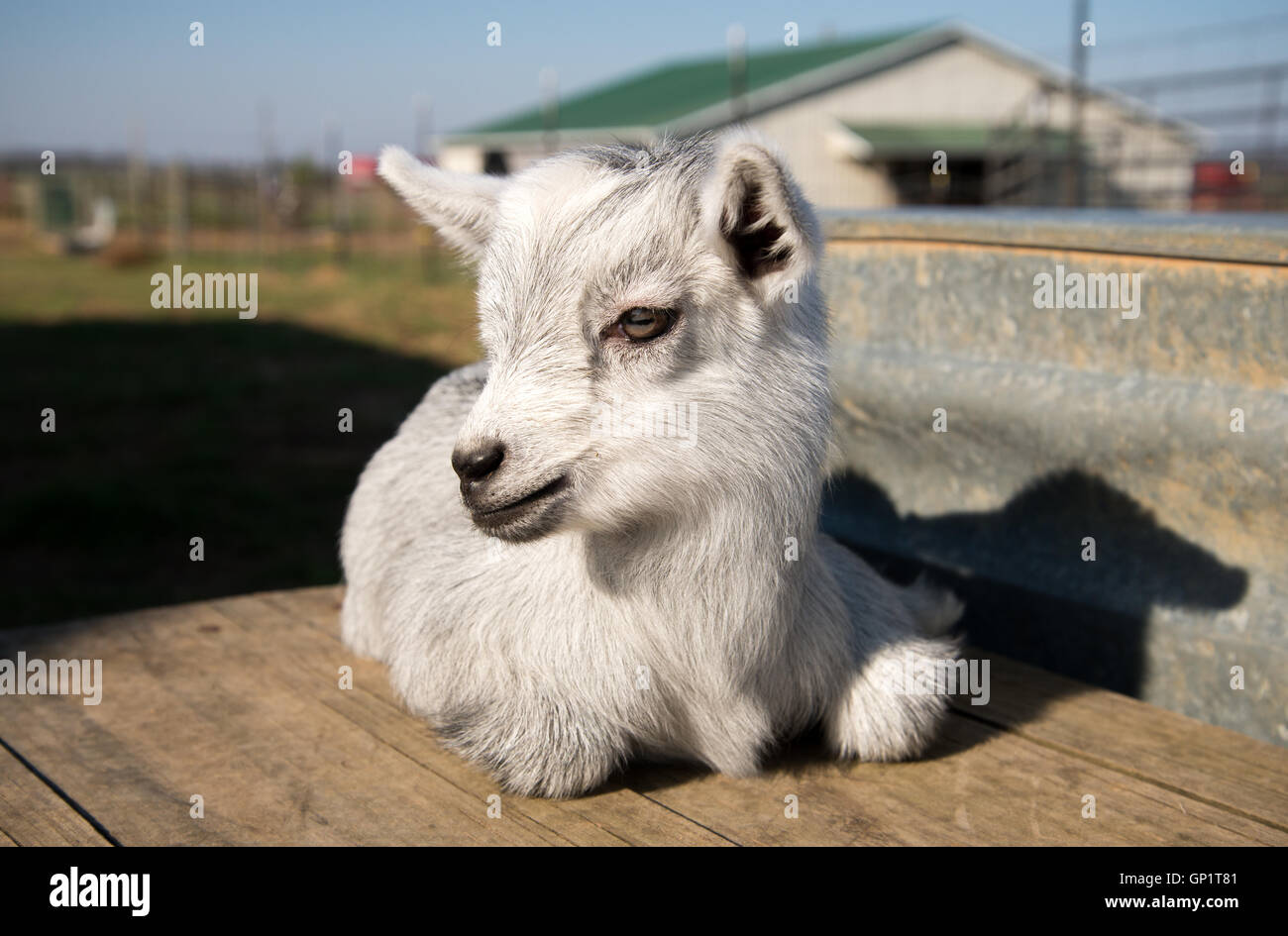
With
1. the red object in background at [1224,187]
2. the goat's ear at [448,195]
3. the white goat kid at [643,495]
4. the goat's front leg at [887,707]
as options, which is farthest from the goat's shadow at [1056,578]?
the red object in background at [1224,187]

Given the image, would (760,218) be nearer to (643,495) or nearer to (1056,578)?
(643,495)

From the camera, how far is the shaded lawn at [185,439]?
21.6 ft

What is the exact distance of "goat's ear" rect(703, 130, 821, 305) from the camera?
216cm

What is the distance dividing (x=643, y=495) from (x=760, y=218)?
60cm

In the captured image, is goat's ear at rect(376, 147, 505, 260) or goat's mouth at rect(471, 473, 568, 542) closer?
goat's mouth at rect(471, 473, 568, 542)

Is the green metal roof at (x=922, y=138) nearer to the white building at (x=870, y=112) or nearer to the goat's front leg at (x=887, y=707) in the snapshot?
the white building at (x=870, y=112)

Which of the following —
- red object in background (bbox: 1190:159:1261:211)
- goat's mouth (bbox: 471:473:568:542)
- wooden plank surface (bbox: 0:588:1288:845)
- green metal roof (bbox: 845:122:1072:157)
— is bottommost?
wooden plank surface (bbox: 0:588:1288:845)

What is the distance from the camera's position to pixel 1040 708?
9.53 feet

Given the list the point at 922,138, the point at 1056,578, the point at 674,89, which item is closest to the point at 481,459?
the point at 1056,578

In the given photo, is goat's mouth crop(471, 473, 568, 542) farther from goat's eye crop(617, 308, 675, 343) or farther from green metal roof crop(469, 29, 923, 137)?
green metal roof crop(469, 29, 923, 137)

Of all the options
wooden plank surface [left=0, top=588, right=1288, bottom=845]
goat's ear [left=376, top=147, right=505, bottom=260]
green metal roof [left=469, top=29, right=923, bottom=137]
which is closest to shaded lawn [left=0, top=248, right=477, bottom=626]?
goat's ear [left=376, top=147, right=505, bottom=260]

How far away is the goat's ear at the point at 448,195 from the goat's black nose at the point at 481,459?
0.73 m

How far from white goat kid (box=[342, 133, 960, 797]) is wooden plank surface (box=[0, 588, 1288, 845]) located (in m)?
0.09
